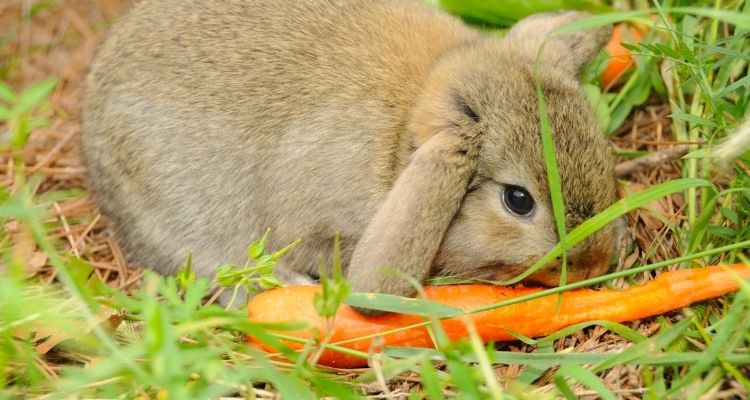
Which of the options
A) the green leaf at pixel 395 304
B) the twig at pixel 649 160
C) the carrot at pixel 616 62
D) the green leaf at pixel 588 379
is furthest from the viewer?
the carrot at pixel 616 62

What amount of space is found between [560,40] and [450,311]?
154 cm

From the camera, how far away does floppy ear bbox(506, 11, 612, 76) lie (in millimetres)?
3684

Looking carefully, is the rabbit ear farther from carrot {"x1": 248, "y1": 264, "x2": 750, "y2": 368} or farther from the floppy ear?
the floppy ear

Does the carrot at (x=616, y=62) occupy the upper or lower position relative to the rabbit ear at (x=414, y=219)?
upper

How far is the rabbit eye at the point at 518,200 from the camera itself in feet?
10.4

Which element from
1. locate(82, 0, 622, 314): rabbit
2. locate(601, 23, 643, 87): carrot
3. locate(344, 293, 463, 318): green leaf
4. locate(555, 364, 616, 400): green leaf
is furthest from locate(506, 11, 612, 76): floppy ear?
locate(555, 364, 616, 400): green leaf

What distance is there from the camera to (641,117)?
439cm

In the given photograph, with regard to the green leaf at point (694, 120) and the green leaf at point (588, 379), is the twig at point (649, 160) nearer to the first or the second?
the green leaf at point (694, 120)

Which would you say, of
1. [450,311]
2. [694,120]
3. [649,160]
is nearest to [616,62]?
[649,160]

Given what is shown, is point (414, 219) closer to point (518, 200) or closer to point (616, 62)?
point (518, 200)

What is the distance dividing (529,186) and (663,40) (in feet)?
5.54

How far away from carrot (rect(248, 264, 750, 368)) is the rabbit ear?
214 mm

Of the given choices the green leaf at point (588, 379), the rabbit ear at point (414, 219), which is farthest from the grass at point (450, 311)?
the rabbit ear at point (414, 219)

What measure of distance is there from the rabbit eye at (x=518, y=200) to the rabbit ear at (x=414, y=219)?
177 millimetres
